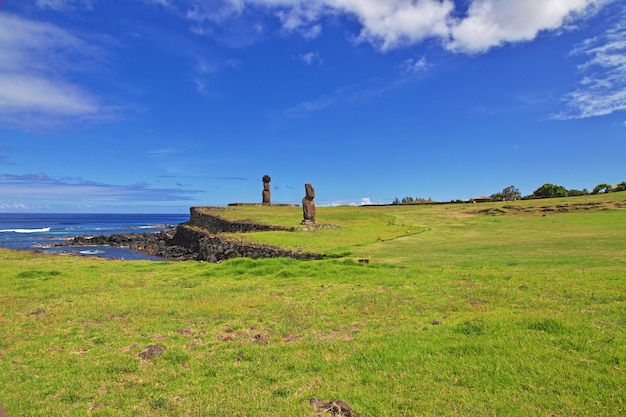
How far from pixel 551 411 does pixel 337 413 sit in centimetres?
265

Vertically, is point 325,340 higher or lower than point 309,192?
lower

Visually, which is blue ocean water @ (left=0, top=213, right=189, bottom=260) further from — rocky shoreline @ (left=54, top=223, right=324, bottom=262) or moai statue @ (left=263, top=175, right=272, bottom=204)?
moai statue @ (left=263, top=175, right=272, bottom=204)

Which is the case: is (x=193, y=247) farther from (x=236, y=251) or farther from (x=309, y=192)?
(x=236, y=251)

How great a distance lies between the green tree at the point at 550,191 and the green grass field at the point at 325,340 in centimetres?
6389

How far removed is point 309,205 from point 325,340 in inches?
1082

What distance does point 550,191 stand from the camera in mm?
72438

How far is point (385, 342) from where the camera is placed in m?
7.36

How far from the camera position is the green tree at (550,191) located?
70.1m

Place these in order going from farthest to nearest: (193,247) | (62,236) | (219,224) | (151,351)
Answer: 1. (62,236)
2. (219,224)
3. (193,247)
4. (151,351)

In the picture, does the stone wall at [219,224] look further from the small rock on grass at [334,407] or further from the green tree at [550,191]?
the green tree at [550,191]

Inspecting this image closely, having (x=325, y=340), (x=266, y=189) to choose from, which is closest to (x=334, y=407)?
(x=325, y=340)

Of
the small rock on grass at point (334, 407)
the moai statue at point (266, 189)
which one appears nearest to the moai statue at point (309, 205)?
the moai statue at point (266, 189)

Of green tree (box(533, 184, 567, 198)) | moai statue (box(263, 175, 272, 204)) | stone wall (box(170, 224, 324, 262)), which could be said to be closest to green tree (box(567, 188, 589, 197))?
green tree (box(533, 184, 567, 198))

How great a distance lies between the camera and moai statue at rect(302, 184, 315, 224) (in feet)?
115
